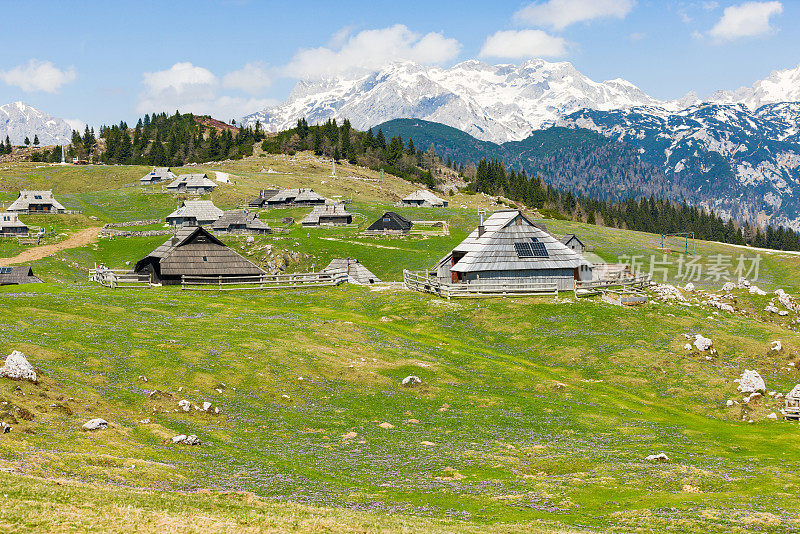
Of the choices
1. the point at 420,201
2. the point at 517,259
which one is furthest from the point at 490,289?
the point at 420,201

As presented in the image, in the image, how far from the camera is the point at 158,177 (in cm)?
18500

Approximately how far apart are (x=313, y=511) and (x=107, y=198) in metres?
165

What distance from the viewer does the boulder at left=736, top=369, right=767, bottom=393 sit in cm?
3462

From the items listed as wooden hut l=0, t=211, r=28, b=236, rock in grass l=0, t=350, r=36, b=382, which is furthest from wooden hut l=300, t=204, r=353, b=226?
rock in grass l=0, t=350, r=36, b=382

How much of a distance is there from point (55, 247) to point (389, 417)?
9391 centimetres

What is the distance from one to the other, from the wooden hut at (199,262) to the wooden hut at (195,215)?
2471 inches

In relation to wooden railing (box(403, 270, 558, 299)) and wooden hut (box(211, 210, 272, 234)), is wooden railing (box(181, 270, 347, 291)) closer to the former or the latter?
wooden railing (box(403, 270, 558, 299))

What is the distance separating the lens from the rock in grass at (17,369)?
23875 mm

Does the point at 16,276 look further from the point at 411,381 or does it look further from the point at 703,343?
the point at 703,343

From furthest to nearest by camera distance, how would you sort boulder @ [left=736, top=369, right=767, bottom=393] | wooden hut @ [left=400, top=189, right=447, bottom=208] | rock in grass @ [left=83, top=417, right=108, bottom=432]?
1. wooden hut @ [left=400, top=189, right=447, bottom=208]
2. boulder @ [left=736, top=369, right=767, bottom=393]
3. rock in grass @ [left=83, top=417, right=108, bottom=432]

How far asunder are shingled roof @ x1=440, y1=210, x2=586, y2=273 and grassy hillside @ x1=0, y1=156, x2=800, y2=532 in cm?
629

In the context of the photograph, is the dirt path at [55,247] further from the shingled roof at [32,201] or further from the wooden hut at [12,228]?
the shingled roof at [32,201]

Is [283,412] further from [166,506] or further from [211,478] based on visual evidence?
[166,506]

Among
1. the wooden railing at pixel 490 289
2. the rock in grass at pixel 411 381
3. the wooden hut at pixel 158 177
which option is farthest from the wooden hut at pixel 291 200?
the rock in grass at pixel 411 381
